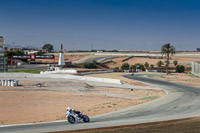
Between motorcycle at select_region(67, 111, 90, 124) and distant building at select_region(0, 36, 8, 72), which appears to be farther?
distant building at select_region(0, 36, 8, 72)

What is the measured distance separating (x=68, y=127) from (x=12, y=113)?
334 inches

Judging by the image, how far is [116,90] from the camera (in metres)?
43.1

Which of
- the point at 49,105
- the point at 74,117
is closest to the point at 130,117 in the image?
the point at 74,117

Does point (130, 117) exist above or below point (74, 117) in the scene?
below

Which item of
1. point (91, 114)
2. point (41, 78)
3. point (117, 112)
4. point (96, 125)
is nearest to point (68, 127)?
point (96, 125)

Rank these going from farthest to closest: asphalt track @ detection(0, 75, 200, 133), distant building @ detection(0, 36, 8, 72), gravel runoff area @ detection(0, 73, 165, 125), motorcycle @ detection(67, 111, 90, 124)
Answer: distant building @ detection(0, 36, 8, 72) < gravel runoff area @ detection(0, 73, 165, 125) < motorcycle @ detection(67, 111, 90, 124) < asphalt track @ detection(0, 75, 200, 133)

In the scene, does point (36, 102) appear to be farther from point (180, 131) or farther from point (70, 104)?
point (180, 131)

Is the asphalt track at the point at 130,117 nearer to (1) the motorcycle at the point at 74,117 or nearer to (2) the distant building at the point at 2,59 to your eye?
(1) the motorcycle at the point at 74,117

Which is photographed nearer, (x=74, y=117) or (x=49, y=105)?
(x=74, y=117)

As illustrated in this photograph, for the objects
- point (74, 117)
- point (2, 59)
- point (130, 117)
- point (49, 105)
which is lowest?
point (49, 105)

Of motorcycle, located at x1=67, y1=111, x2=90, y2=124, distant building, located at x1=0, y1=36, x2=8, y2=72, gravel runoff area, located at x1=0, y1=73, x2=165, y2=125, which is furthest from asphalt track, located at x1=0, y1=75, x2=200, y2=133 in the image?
distant building, located at x1=0, y1=36, x2=8, y2=72

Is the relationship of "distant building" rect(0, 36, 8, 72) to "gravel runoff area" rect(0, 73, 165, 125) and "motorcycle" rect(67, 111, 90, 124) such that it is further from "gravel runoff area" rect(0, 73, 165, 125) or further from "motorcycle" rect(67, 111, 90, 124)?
"motorcycle" rect(67, 111, 90, 124)

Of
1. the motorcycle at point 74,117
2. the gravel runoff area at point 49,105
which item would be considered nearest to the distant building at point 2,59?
the gravel runoff area at point 49,105

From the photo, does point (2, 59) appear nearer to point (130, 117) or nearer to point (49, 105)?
point (49, 105)
